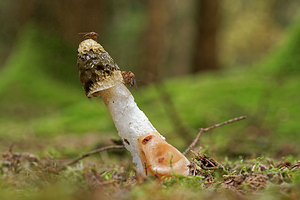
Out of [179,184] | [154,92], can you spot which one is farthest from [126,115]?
[154,92]

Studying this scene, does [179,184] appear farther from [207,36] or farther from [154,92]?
[207,36]

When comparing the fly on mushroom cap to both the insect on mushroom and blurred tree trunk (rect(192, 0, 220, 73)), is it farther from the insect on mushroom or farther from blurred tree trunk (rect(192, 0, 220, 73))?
blurred tree trunk (rect(192, 0, 220, 73))

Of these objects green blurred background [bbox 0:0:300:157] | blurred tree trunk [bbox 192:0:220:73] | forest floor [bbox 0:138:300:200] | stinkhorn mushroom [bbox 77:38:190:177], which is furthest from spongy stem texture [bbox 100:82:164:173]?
blurred tree trunk [bbox 192:0:220:73]

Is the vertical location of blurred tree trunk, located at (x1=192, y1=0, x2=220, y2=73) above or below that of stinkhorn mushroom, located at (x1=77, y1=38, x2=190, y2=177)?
above

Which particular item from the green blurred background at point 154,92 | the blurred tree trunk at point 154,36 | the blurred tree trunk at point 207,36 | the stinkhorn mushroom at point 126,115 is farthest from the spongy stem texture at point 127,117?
the blurred tree trunk at point 207,36

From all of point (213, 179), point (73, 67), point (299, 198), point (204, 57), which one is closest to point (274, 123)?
point (213, 179)

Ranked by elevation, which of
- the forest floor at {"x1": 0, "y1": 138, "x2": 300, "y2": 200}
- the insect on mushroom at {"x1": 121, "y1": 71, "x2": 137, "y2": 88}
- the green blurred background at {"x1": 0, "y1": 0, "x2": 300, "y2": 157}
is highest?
the green blurred background at {"x1": 0, "y1": 0, "x2": 300, "y2": 157}
